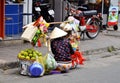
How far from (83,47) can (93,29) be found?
198 centimetres

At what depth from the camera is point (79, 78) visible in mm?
9172

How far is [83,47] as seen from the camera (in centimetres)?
1338

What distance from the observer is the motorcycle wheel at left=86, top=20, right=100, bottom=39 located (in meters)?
15.1

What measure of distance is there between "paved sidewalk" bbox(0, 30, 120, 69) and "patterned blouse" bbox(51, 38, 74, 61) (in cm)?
111

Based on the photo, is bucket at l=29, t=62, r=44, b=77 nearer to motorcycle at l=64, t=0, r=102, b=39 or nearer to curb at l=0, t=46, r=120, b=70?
curb at l=0, t=46, r=120, b=70

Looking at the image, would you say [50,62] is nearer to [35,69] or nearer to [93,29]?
[35,69]

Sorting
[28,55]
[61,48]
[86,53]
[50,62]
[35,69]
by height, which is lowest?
[86,53]

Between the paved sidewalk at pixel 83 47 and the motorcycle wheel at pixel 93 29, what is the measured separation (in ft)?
0.60

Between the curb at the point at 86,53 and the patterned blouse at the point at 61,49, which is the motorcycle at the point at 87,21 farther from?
the patterned blouse at the point at 61,49

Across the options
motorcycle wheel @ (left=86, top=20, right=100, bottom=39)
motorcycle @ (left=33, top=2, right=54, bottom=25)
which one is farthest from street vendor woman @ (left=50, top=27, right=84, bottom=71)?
motorcycle @ (left=33, top=2, right=54, bottom=25)

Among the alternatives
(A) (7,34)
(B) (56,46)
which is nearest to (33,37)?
(B) (56,46)

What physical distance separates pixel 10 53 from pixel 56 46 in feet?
6.76

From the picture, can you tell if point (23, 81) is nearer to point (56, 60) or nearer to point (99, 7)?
point (56, 60)

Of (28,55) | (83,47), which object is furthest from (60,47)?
(83,47)
